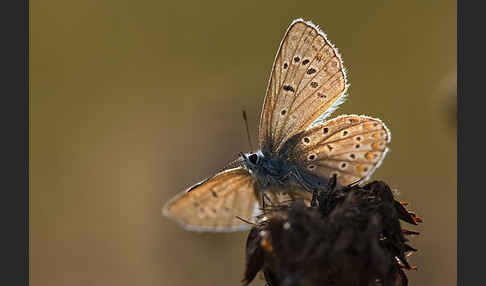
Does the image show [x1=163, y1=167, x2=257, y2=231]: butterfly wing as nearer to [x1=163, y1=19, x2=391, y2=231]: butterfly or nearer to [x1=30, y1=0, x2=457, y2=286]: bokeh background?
[x1=163, y1=19, x2=391, y2=231]: butterfly

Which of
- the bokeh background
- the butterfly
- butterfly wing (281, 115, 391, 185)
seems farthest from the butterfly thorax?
the bokeh background

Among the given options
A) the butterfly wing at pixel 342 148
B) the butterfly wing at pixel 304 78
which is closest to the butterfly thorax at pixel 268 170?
the butterfly wing at pixel 342 148

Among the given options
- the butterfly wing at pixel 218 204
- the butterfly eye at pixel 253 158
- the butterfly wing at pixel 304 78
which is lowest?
the butterfly wing at pixel 218 204

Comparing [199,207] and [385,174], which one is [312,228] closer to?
[199,207]

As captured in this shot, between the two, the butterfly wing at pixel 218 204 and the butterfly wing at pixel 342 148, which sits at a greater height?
the butterfly wing at pixel 342 148

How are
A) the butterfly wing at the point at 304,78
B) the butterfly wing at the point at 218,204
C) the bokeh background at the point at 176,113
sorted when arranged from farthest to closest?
the bokeh background at the point at 176,113 → the butterfly wing at the point at 218,204 → the butterfly wing at the point at 304,78

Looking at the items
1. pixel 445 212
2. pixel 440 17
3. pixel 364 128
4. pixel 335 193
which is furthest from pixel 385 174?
pixel 335 193

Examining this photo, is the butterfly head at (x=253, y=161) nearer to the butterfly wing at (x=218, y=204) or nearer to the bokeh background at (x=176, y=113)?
the butterfly wing at (x=218, y=204)

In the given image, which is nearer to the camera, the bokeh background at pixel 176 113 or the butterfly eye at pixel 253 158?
the butterfly eye at pixel 253 158
